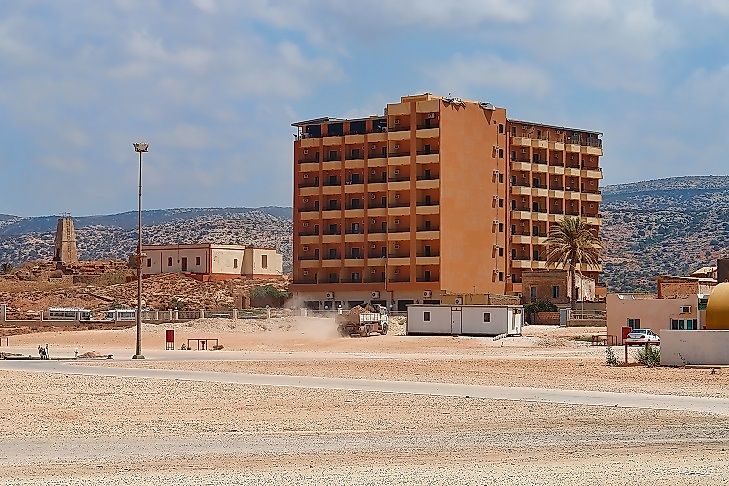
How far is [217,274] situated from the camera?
484 ft

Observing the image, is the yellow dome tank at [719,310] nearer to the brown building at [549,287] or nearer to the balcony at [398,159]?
the brown building at [549,287]

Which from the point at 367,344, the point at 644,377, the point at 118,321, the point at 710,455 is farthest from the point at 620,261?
the point at 710,455

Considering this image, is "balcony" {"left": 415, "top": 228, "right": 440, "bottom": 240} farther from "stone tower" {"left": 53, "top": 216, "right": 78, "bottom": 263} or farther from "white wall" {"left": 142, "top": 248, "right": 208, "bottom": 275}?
"stone tower" {"left": 53, "top": 216, "right": 78, "bottom": 263}

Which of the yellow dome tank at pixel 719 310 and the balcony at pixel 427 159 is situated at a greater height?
the balcony at pixel 427 159

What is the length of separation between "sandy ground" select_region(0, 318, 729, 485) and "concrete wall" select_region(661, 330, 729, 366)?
7.27 ft

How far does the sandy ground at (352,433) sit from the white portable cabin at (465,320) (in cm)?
3467

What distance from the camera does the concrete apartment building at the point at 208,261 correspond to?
148500 mm

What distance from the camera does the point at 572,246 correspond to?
107 metres

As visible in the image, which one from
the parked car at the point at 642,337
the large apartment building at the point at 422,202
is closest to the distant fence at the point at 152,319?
the large apartment building at the point at 422,202

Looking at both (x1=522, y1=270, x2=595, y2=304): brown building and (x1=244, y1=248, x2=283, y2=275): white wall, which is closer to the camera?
(x1=522, y1=270, x2=595, y2=304): brown building

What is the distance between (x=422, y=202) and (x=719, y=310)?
227ft

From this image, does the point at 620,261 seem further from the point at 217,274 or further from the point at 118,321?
the point at 118,321

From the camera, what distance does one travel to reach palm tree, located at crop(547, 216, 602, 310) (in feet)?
349

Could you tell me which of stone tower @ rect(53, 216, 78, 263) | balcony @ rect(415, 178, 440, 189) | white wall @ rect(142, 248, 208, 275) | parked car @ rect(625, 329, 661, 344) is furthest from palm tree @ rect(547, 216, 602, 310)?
stone tower @ rect(53, 216, 78, 263)
